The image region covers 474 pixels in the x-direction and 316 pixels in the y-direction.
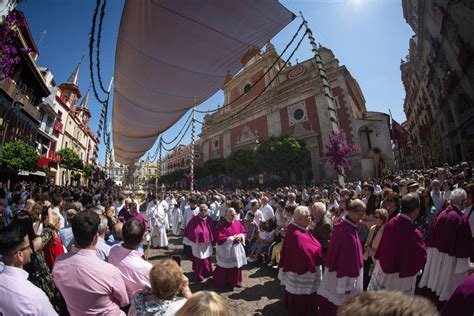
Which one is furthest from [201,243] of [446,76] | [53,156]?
[53,156]

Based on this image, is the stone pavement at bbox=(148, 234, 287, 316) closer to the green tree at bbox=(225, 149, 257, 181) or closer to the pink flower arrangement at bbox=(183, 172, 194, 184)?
the pink flower arrangement at bbox=(183, 172, 194, 184)

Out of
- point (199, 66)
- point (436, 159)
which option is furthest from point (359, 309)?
point (436, 159)

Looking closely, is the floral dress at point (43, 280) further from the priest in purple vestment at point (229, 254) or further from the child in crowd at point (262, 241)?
the child in crowd at point (262, 241)

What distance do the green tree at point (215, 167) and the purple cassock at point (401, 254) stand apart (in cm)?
3416

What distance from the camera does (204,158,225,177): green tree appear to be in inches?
1480

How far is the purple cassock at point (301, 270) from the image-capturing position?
346 cm

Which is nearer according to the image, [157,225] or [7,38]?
[7,38]

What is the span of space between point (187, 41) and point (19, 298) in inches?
111

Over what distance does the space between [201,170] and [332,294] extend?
125 ft

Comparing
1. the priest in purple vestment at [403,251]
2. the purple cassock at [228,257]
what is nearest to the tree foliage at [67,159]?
the purple cassock at [228,257]

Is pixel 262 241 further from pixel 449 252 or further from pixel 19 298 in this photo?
pixel 19 298

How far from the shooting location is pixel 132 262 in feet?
7.49

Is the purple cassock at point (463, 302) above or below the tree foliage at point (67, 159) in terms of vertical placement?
below

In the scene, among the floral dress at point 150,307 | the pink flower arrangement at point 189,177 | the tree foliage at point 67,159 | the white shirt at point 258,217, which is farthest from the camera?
the tree foliage at point 67,159
